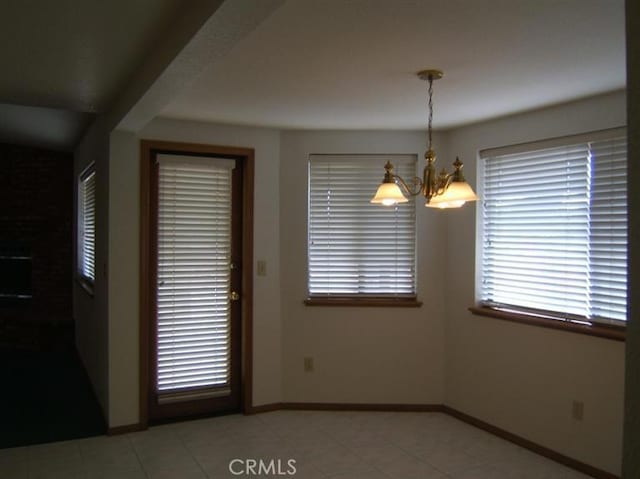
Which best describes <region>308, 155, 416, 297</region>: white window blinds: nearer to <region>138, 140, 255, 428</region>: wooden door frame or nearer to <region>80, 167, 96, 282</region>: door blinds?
<region>138, 140, 255, 428</region>: wooden door frame

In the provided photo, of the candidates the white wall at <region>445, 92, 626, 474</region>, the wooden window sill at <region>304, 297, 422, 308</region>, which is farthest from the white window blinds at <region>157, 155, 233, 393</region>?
the white wall at <region>445, 92, 626, 474</region>

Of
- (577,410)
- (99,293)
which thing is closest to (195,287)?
(99,293)

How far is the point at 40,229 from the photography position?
21.5ft

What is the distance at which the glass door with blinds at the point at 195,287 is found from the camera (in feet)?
13.6

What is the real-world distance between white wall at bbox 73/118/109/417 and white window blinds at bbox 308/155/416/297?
5.25 feet

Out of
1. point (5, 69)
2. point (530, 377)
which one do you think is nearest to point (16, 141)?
point (5, 69)

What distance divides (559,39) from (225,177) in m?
2.74

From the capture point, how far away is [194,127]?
4.16m

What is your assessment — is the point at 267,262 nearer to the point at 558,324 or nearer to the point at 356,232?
the point at 356,232

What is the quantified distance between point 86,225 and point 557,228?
4506 mm

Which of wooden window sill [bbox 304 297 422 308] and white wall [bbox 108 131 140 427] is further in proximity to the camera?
wooden window sill [bbox 304 297 422 308]

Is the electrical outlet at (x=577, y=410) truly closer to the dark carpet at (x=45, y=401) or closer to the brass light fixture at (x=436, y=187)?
the brass light fixture at (x=436, y=187)

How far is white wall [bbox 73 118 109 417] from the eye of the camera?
4.03 metres

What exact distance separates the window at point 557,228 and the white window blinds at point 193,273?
2048 mm
